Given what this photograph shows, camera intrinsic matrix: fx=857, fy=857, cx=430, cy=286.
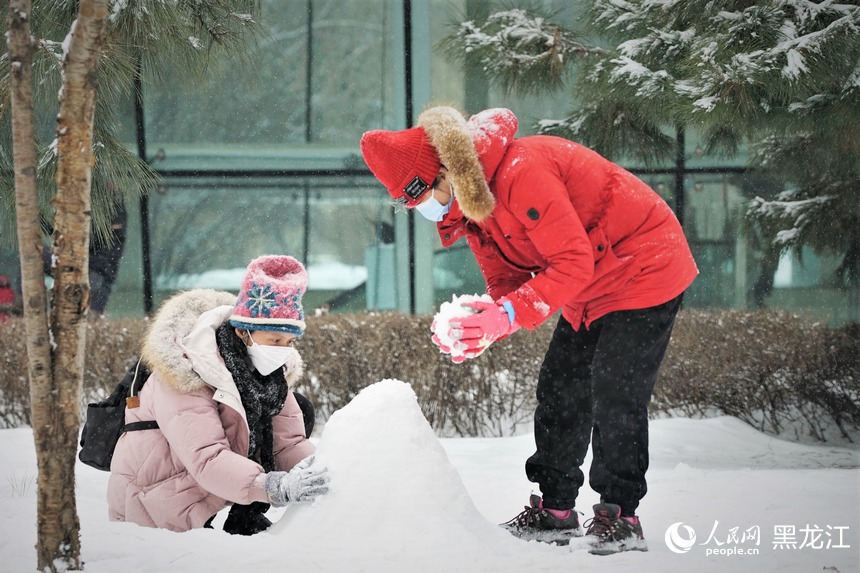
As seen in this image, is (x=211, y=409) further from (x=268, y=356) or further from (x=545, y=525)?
(x=545, y=525)

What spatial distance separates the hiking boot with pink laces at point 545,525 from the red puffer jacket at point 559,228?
25.7 inches

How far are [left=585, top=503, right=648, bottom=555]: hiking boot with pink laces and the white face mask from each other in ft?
3.56

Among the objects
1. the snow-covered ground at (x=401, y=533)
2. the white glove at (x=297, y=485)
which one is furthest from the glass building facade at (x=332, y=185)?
the white glove at (x=297, y=485)

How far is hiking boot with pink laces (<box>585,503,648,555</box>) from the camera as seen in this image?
2.58 m

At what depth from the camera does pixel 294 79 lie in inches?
294

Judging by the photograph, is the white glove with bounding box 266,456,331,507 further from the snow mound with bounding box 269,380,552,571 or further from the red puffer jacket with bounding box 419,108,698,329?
the red puffer jacket with bounding box 419,108,698,329

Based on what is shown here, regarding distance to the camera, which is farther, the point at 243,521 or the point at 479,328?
the point at 243,521

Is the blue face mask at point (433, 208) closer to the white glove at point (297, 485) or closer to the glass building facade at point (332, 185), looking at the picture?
the white glove at point (297, 485)

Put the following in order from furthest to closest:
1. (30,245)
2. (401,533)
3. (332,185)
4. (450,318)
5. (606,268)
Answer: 1. (332,185)
2. (606,268)
3. (450,318)
4. (401,533)
5. (30,245)

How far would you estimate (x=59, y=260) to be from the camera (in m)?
2.07

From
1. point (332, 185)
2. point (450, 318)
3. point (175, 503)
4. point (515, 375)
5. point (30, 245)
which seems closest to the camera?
point (30, 245)

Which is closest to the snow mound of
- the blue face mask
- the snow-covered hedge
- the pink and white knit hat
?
the pink and white knit hat

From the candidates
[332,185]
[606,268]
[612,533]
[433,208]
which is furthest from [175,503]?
[332,185]

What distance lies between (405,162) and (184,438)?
40.9 inches
